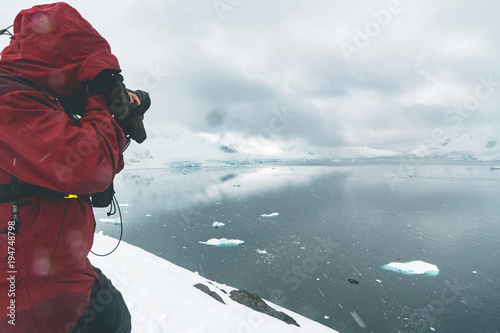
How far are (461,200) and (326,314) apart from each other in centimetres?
4514

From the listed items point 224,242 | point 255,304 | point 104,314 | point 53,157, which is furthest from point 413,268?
point 53,157

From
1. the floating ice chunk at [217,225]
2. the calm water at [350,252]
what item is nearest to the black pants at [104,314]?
the calm water at [350,252]

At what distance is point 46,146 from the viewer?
1.04m

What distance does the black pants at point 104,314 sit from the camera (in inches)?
53.7

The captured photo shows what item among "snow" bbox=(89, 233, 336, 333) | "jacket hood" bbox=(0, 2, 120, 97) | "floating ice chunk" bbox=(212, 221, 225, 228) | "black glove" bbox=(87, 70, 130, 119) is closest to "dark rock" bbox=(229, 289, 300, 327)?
"snow" bbox=(89, 233, 336, 333)

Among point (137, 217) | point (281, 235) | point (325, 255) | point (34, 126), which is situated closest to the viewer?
point (34, 126)

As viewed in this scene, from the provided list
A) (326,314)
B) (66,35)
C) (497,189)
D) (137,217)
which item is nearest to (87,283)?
(66,35)

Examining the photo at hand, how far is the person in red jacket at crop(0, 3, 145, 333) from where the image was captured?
1.04 m

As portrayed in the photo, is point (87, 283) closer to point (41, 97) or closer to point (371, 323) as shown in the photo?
point (41, 97)

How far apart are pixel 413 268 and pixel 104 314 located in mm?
28076

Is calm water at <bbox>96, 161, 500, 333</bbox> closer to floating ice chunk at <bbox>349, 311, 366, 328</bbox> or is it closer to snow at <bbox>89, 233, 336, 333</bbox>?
floating ice chunk at <bbox>349, 311, 366, 328</bbox>

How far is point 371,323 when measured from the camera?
54.7 ft

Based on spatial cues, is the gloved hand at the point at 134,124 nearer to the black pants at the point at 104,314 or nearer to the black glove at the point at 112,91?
the black glove at the point at 112,91

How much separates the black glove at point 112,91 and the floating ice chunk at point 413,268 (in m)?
27.1
